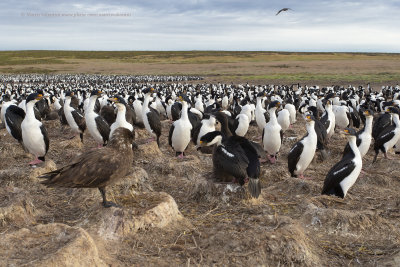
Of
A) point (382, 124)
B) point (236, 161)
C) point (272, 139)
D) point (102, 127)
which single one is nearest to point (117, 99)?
point (102, 127)

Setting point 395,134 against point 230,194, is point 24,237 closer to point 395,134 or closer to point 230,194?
point 230,194

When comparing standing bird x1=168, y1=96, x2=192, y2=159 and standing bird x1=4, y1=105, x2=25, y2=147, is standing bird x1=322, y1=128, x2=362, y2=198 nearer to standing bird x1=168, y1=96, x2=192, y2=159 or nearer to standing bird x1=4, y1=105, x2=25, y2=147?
standing bird x1=168, y1=96, x2=192, y2=159

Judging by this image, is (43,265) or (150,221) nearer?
(43,265)

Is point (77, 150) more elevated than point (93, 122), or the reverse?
point (93, 122)

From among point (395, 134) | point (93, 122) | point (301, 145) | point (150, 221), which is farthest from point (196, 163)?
point (395, 134)

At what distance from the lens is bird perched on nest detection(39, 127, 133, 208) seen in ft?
16.6

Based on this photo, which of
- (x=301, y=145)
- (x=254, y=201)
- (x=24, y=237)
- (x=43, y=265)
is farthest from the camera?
(x=301, y=145)

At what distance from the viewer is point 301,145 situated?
883 centimetres

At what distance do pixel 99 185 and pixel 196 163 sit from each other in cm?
485

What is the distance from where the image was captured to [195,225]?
19.2 feet

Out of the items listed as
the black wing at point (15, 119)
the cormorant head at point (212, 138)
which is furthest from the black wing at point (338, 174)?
the black wing at point (15, 119)

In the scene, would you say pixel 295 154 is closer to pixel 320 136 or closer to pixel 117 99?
pixel 320 136

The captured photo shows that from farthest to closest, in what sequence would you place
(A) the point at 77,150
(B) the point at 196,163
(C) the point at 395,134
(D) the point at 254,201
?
(A) the point at 77,150, (C) the point at 395,134, (B) the point at 196,163, (D) the point at 254,201

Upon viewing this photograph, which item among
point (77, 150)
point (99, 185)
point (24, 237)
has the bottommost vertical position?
point (77, 150)
